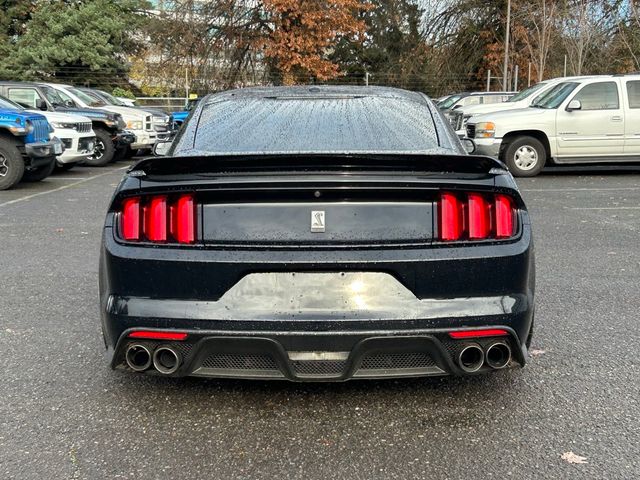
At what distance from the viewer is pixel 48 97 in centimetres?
1540

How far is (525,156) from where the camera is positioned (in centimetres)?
1275

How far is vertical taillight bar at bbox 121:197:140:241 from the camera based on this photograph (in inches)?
117

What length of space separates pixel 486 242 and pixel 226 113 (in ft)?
5.70

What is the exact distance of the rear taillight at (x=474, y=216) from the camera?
292 centimetres

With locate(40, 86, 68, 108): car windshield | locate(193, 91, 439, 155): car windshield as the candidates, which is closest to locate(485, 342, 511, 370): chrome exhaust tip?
locate(193, 91, 439, 155): car windshield

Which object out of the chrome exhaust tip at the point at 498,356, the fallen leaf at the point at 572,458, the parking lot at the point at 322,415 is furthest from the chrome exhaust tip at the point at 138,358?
the fallen leaf at the point at 572,458

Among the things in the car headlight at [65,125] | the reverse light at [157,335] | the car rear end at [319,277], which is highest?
the car headlight at [65,125]

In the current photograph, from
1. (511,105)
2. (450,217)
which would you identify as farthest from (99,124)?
(450,217)

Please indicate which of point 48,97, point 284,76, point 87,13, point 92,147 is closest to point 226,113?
point 92,147

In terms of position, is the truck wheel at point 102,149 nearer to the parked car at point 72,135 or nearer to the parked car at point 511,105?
the parked car at point 72,135

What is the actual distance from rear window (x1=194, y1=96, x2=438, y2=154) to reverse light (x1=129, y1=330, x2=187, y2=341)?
929 mm

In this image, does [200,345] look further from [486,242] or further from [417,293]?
[486,242]

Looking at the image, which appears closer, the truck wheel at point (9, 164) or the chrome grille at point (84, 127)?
the truck wheel at point (9, 164)

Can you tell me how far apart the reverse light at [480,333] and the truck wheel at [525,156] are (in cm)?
1029
